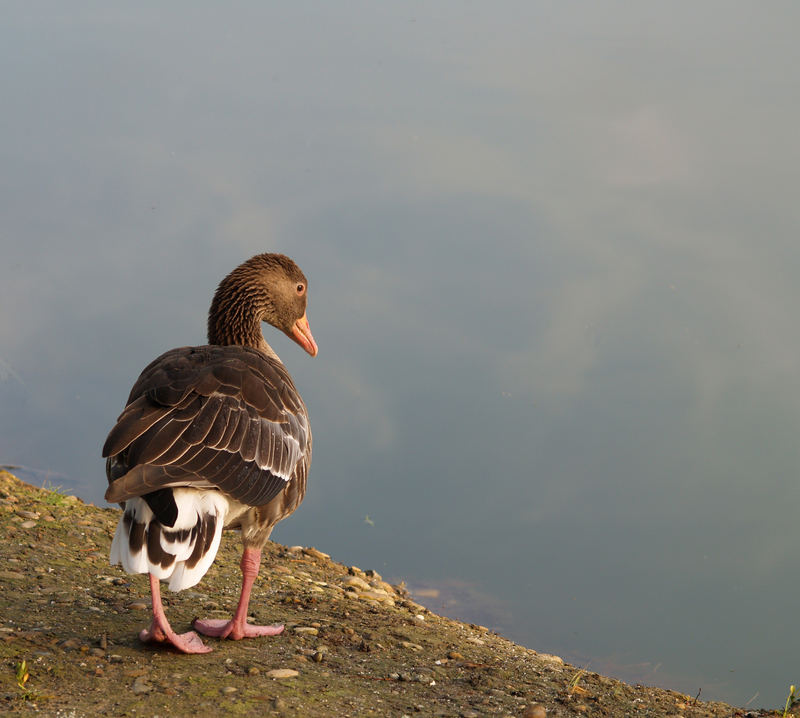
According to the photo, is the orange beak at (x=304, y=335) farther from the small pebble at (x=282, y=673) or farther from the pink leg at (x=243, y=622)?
the small pebble at (x=282, y=673)

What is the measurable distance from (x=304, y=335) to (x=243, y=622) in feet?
10.6

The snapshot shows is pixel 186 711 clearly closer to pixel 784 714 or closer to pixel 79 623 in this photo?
pixel 79 623

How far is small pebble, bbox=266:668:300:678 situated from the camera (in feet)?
17.9

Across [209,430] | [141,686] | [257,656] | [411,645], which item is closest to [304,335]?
[209,430]

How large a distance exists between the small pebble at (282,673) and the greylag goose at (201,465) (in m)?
0.54

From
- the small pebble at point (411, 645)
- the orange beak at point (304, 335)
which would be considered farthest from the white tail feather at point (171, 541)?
the orange beak at point (304, 335)

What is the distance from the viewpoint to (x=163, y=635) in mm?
5750

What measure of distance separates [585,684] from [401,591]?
11.4 ft

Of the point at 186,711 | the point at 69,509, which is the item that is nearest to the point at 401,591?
the point at 69,509

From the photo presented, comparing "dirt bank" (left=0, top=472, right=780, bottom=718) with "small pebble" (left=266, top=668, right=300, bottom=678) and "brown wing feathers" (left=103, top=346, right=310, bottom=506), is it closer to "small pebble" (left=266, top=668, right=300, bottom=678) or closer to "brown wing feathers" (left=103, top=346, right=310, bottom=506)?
"small pebble" (left=266, top=668, right=300, bottom=678)

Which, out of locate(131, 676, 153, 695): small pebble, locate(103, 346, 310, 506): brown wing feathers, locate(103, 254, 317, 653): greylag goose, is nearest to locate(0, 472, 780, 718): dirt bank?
locate(131, 676, 153, 695): small pebble

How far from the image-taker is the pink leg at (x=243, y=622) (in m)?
6.13

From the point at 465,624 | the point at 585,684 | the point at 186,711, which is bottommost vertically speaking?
the point at 186,711

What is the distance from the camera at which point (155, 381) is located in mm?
5855
